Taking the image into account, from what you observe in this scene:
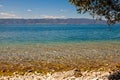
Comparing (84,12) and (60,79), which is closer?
(84,12)

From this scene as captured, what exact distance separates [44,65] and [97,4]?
14.2 m

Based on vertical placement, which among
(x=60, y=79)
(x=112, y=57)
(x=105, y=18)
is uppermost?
(x=105, y=18)

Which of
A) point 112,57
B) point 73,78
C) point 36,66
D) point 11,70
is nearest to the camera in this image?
point 73,78

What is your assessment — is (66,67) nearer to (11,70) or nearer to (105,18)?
(11,70)

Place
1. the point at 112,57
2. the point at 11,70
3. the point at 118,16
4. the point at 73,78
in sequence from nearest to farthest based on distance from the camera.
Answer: the point at 118,16
the point at 73,78
the point at 11,70
the point at 112,57

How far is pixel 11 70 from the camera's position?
27734 mm

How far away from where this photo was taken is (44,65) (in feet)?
99.0

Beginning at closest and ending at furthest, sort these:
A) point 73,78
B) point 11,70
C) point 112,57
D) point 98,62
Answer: point 73,78 < point 11,70 < point 98,62 < point 112,57

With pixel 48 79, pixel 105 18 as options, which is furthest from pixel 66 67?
pixel 105 18

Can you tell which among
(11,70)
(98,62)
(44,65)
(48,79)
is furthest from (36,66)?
(48,79)

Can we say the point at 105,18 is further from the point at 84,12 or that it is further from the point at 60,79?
the point at 60,79

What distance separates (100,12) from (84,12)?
3.04 ft

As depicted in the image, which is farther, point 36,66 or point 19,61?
point 19,61

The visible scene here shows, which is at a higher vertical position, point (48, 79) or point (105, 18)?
point (105, 18)
